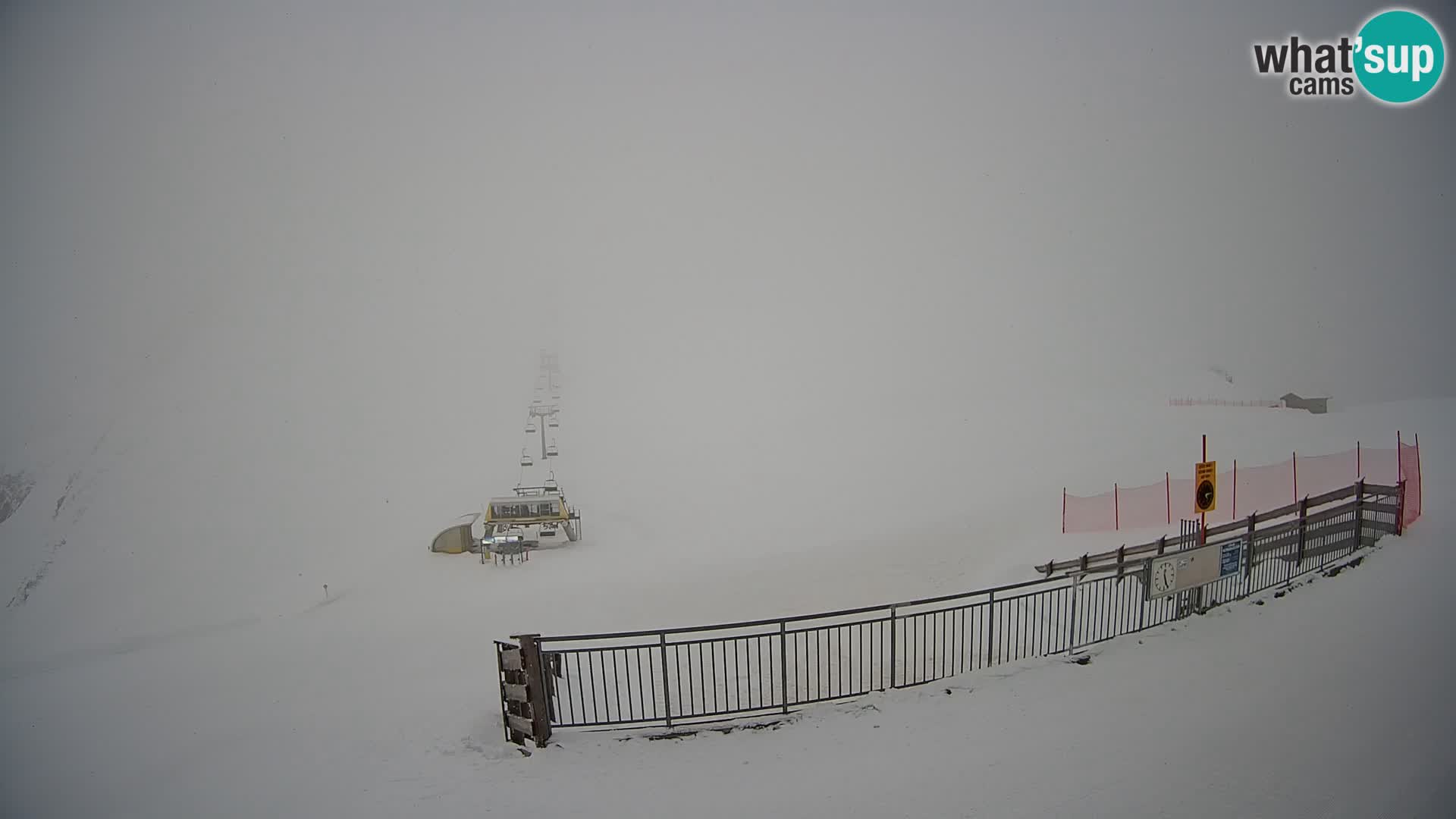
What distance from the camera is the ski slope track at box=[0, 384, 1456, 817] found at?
15.0 ft

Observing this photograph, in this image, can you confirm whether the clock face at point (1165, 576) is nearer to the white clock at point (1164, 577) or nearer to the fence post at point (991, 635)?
the white clock at point (1164, 577)

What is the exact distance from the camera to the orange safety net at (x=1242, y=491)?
13.4 meters

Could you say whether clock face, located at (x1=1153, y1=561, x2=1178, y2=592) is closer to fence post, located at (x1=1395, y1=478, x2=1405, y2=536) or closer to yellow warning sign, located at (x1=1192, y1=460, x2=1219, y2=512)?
yellow warning sign, located at (x1=1192, y1=460, x2=1219, y2=512)

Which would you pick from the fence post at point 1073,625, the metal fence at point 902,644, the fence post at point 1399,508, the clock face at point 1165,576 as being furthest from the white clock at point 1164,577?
the fence post at point 1399,508

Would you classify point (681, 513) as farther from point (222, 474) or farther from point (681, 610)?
point (222, 474)

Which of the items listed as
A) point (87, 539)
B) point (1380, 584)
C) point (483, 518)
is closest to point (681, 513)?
point (483, 518)

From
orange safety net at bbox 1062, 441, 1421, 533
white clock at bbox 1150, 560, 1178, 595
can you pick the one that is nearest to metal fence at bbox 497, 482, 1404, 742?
white clock at bbox 1150, 560, 1178, 595

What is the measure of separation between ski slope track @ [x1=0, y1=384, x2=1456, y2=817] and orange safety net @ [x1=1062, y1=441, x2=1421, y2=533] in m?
0.88

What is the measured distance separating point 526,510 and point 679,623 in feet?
27.2

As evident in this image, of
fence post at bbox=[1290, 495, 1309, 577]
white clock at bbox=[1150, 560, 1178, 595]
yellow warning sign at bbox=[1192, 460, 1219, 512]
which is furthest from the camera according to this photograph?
fence post at bbox=[1290, 495, 1309, 577]

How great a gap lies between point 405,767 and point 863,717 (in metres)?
4.50

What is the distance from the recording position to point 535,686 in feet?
18.2

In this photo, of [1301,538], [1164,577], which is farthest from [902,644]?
[1301,538]

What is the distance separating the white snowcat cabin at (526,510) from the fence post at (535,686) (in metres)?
12.0
